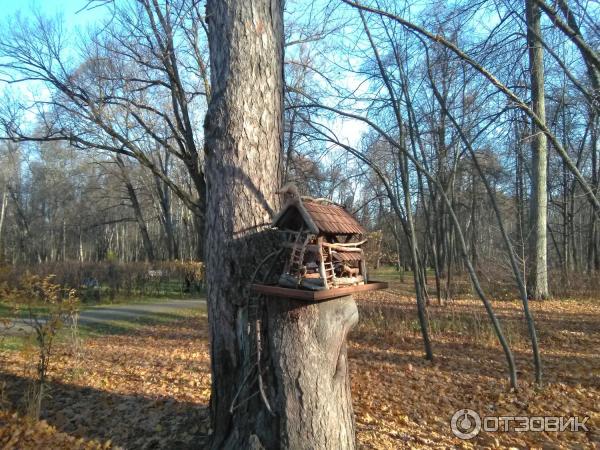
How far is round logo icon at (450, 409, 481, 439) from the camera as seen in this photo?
373 centimetres

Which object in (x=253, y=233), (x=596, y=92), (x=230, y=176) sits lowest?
(x=253, y=233)

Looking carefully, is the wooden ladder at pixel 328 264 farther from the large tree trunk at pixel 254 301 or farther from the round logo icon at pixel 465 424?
the round logo icon at pixel 465 424

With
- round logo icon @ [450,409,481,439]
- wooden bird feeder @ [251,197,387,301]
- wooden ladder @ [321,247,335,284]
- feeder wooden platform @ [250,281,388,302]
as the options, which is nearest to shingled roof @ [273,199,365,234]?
wooden bird feeder @ [251,197,387,301]

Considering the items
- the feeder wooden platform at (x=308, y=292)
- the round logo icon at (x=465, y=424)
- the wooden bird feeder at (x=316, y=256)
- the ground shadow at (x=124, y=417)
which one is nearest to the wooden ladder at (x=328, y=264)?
the wooden bird feeder at (x=316, y=256)

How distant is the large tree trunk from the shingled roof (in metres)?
0.44

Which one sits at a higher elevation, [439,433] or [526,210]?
[526,210]

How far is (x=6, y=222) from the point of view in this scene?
42156 millimetres

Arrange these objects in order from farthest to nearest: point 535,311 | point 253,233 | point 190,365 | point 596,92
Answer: point 535,311, point 190,365, point 596,92, point 253,233

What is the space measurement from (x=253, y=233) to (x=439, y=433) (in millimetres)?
2894

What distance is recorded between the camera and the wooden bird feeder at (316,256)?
2088 mm

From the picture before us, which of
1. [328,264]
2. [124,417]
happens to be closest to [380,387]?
[124,417]

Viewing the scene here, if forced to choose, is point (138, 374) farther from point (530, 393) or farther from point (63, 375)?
point (530, 393)

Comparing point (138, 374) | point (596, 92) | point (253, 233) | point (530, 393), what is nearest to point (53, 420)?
point (138, 374)

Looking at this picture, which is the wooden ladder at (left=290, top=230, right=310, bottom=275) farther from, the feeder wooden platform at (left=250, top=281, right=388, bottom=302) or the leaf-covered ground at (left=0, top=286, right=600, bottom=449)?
the leaf-covered ground at (left=0, top=286, right=600, bottom=449)
